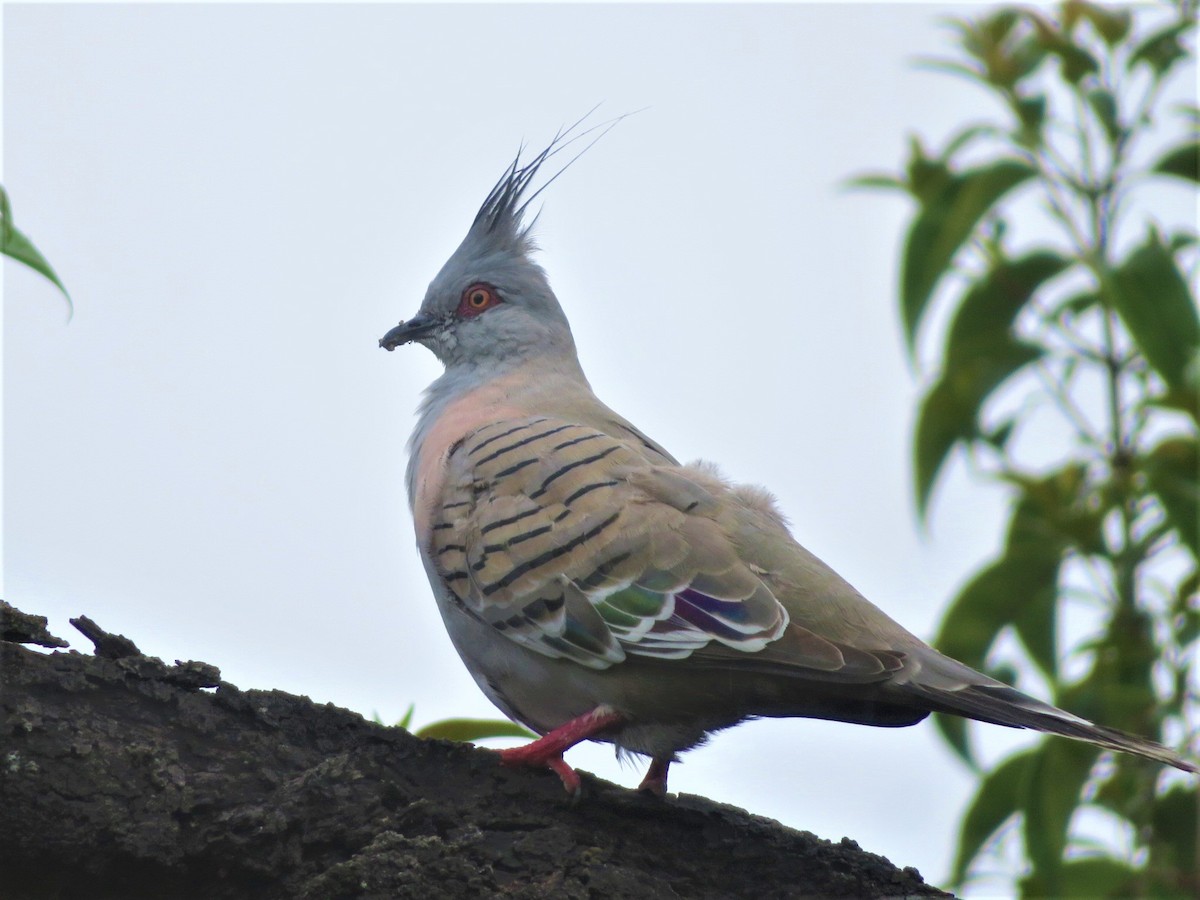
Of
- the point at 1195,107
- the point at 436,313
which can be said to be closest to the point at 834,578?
the point at 436,313

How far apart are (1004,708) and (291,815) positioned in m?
1.80

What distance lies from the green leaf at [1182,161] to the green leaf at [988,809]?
2.40m

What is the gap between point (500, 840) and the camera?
12.2 feet

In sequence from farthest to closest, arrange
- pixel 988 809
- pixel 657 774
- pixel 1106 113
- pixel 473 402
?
pixel 1106 113
pixel 988 809
pixel 473 402
pixel 657 774

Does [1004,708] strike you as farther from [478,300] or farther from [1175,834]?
[478,300]

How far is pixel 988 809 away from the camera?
19.0 feet

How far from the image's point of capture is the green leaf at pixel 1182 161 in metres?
5.86

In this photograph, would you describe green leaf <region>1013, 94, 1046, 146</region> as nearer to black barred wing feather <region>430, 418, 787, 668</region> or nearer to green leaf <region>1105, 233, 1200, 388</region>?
green leaf <region>1105, 233, 1200, 388</region>

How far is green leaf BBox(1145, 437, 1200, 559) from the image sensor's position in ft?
17.3

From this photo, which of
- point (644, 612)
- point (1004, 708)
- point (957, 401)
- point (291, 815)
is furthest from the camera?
point (957, 401)

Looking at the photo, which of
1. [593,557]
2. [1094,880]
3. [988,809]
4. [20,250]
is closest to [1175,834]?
[1094,880]

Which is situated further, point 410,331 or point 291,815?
point 410,331

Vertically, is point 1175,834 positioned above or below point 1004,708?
Result: above

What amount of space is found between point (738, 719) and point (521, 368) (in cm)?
202
